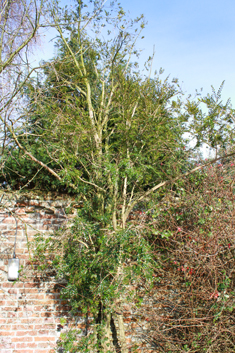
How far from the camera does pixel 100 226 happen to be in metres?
4.10

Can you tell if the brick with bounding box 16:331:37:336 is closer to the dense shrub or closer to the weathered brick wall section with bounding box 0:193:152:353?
the weathered brick wall section with bounding box 0:193:152:353

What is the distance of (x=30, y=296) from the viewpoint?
414cm

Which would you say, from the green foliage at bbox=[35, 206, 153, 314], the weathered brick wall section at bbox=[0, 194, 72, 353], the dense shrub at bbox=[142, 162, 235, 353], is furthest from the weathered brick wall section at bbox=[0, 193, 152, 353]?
the dense shrub at bbox=[142, 162, 235, 353]

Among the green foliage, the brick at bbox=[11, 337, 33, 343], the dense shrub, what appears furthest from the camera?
the brick at bbox=[11, 337, 33, 343]

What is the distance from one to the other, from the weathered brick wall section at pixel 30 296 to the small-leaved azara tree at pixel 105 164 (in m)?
0.22

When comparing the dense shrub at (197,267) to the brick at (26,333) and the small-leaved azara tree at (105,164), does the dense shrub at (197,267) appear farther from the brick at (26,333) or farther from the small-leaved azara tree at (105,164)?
the brick at (26,333)

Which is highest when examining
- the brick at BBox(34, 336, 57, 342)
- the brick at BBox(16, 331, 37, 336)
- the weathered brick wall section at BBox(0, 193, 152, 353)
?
the weathered brick wall section at BBox(0, 193, 152, 353)

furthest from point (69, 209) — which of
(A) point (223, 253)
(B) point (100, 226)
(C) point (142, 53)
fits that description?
(C) point (142, 53)

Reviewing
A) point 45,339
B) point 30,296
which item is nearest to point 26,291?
point 30,296

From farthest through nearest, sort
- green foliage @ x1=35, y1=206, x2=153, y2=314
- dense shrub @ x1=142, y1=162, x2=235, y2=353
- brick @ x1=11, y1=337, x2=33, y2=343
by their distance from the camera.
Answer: brick @ x1=11, y1=337, x2=33, y2=343 < dense shrub @ x1=142, y1=162, x2=235, y2=353 < green foliage @ x1=35, y1=206, x2=153, y2=314

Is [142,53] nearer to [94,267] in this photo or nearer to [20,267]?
[94,267]

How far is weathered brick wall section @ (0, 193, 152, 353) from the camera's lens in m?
4.02

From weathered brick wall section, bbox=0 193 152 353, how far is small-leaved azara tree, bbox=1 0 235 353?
216 mm

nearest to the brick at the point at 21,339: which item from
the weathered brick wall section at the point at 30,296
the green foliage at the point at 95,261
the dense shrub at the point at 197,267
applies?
the weathered brick wall section at the point at 30,296
